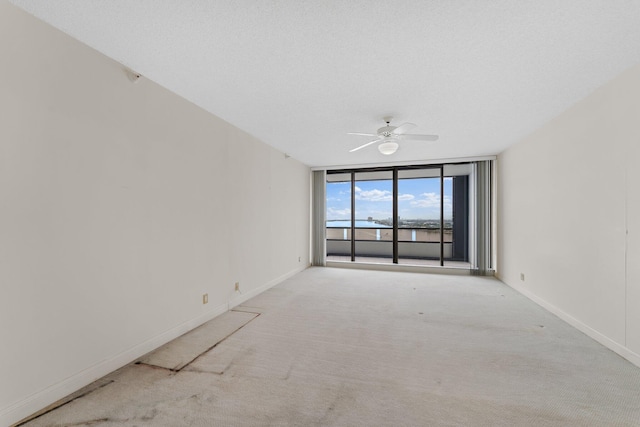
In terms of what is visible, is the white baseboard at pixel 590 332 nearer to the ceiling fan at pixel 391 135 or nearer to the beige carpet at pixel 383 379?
the beige carpet at pixel 383 379

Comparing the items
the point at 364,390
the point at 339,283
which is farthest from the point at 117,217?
the point at 339,283

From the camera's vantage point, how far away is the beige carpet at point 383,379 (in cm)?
158

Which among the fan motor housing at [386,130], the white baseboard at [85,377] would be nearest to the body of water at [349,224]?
the fan motor housing at [386,130]

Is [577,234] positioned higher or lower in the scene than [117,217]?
lower

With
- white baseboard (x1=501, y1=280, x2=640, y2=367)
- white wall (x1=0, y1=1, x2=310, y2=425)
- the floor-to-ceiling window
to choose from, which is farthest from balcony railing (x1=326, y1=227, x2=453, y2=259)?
white wall (x1=0, y1=1, x2=310, y2=425)

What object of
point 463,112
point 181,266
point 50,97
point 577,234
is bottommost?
point 181,266

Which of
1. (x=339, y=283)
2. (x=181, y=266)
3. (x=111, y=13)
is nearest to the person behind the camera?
(x=111, y=13)

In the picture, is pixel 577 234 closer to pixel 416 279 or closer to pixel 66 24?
pixel 416 279

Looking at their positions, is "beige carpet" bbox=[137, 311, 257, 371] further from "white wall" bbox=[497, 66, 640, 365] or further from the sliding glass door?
the sliding glass door

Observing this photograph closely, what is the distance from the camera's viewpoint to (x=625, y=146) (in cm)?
225

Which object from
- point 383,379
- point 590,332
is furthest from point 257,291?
point 590,332

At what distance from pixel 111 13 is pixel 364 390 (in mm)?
2878

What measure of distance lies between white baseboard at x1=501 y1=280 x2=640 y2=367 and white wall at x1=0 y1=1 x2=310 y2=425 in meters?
3.90

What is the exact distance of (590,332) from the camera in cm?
263
